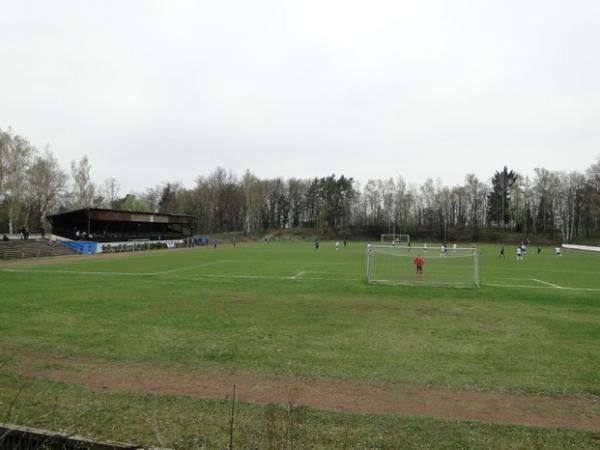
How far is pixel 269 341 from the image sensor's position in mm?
10461

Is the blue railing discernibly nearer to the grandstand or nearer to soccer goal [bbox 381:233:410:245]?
the grandstand

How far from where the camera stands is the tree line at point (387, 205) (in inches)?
3484

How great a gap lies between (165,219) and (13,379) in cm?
6077

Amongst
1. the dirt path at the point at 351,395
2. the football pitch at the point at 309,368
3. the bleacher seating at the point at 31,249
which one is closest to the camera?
the football pitch at the point at 309,368

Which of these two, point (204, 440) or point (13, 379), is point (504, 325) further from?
point (13, 379)

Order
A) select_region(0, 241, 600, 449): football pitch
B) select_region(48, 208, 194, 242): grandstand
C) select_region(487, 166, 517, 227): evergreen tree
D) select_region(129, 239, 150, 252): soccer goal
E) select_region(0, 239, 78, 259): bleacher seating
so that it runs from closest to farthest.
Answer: select_region(0, 241, 600, 449): football pitch, select_region(0, 239, 78, 259): bleacher seating, select_region(48, 208, 194, 242): grandstand, select_region(129, 239, 150, 252): soccer goal, select_region(487, 166, 517, 227): evergreen tree

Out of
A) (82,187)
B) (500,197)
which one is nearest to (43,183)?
(82,187)

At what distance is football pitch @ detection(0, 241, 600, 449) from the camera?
5527mm

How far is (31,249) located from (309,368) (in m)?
44.9

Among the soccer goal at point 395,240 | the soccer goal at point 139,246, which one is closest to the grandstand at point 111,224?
the soccer goal at point 139,246

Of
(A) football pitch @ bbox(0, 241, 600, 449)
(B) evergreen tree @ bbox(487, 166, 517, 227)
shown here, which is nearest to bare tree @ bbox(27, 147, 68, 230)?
(A) football pitch @ bbox(0, 241, 600, 449)

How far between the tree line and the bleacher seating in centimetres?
3218

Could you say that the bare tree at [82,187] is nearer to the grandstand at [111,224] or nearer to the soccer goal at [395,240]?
the grandstand at [111,224]

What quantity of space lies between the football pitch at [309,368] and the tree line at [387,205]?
72.8 m
